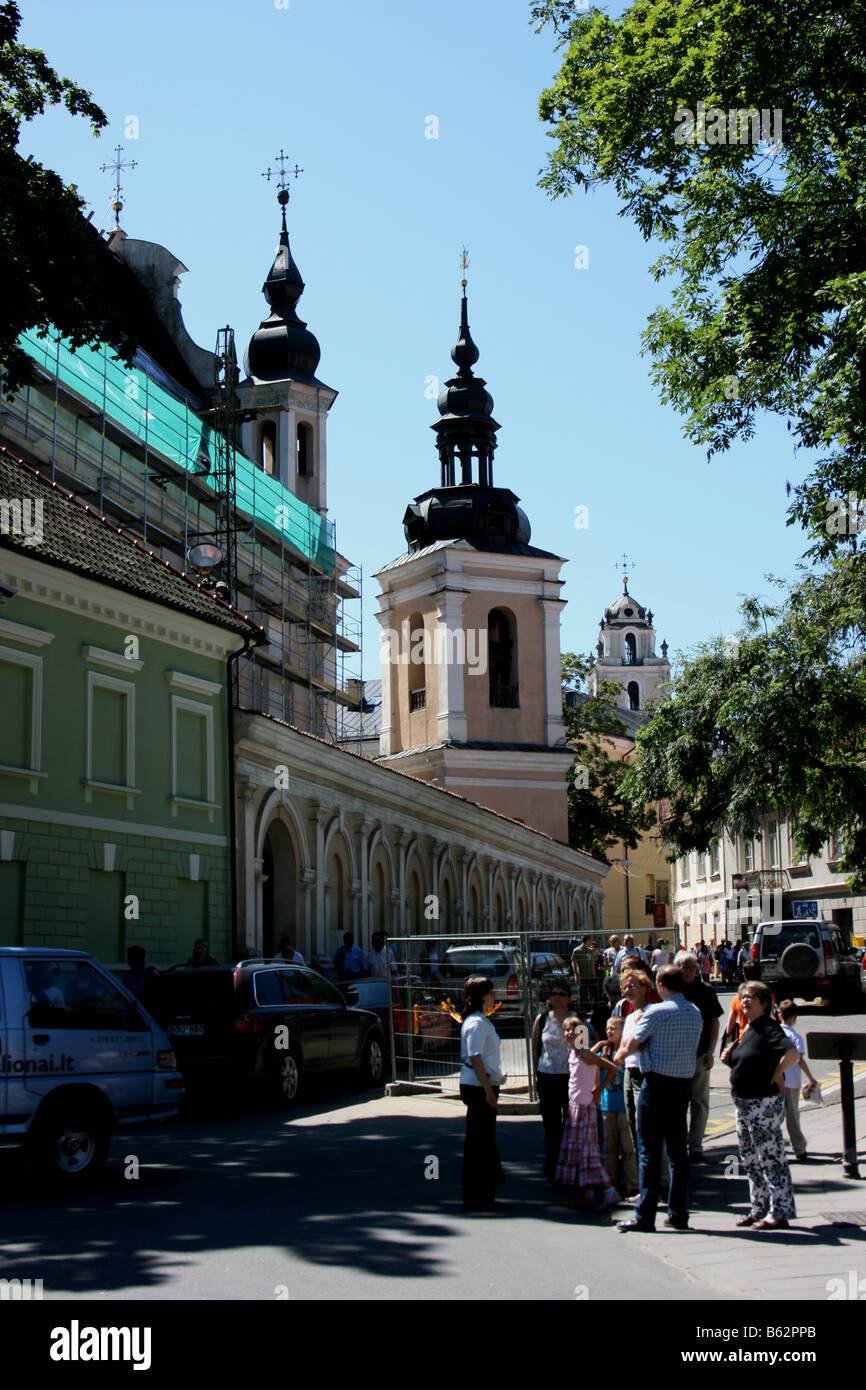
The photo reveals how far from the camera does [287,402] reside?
53.7 metres

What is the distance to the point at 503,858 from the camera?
41531 millimetres

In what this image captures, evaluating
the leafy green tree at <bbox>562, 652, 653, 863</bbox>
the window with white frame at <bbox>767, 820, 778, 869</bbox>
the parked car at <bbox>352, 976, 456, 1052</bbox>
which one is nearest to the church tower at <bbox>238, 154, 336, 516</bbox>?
the leafy green tree at <bbox>562, 652, 653, 863</bbox>

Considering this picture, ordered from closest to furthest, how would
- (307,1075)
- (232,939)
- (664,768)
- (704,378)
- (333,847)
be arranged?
(307,1075) < (704,378) < (232,939) < (333,847) < (664,768)

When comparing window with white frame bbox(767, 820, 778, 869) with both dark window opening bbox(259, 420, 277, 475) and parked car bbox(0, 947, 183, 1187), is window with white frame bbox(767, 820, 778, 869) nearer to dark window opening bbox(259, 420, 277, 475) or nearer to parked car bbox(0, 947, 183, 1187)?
dark window opening bbox(259, 420, 277, 475)

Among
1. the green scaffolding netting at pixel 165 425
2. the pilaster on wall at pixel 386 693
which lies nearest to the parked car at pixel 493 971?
the green scaffolding netting at pixel 165 425

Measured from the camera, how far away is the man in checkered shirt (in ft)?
30.9

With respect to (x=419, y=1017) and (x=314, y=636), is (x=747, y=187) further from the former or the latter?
(x=314, y=636)

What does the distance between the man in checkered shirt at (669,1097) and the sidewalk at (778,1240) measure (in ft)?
0.67

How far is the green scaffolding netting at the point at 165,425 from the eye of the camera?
30.5 m

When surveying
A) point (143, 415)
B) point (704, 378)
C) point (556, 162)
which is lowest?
point (704, 378)

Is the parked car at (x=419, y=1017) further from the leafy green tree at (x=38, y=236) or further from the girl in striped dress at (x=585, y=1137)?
the leafy green tree at (x=38, y=236)

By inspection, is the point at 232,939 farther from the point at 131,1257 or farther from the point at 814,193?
the point at 131,1257
